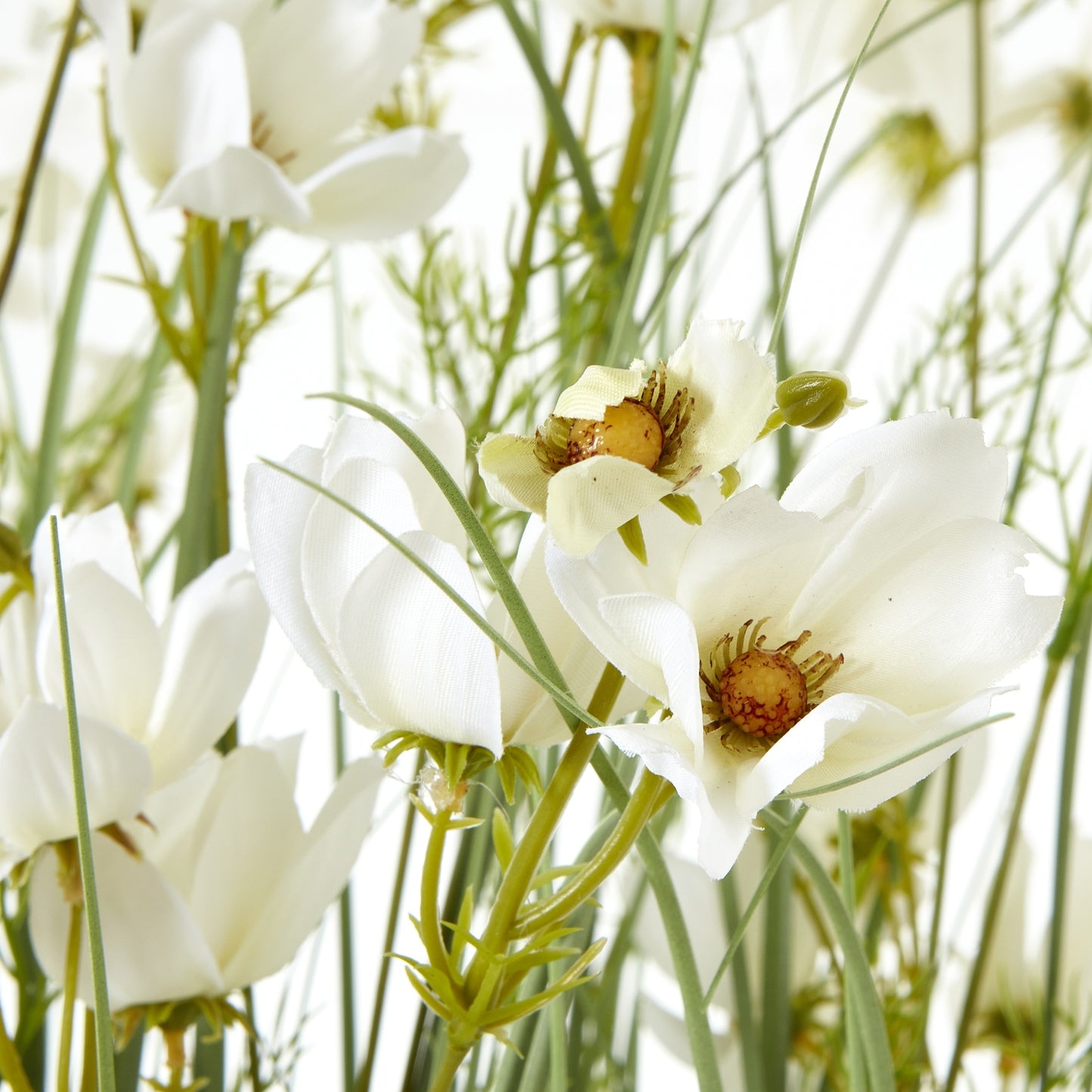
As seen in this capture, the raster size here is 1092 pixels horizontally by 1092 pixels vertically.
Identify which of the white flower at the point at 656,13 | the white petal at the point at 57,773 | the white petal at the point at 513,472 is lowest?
the white petal at the point at 57,773

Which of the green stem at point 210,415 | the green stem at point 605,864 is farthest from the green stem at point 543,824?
the green stem at point 210,415

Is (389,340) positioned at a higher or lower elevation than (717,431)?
higher

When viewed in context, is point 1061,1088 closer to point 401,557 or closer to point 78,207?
point 401,557

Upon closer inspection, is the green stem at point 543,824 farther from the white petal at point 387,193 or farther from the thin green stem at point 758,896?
the white petal at point 387,193

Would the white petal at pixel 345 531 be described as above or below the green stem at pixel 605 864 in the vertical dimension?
above

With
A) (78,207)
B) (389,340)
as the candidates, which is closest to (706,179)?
(389,340)

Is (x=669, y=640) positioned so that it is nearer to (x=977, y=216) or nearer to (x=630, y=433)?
(x=630, y=433)
